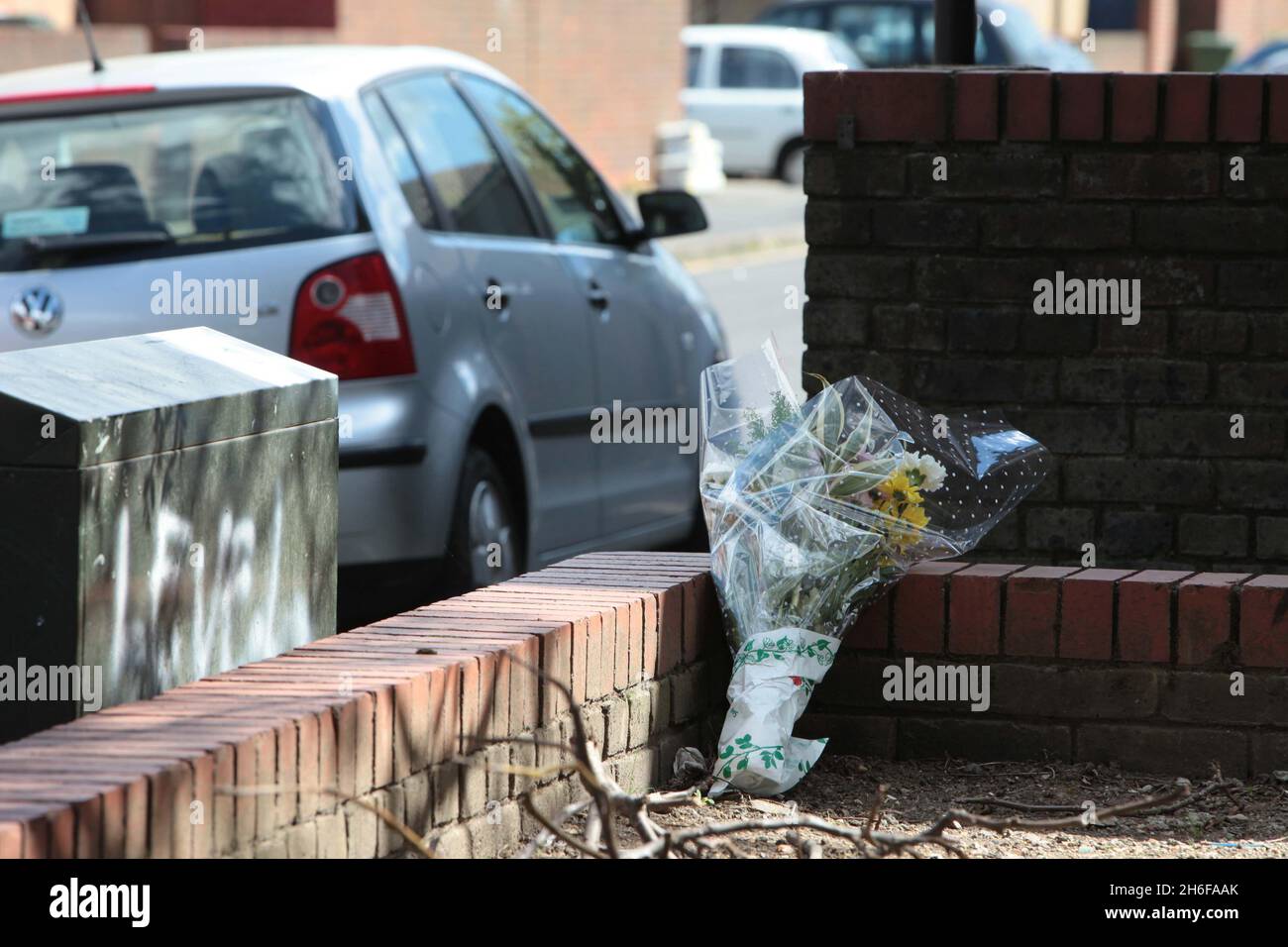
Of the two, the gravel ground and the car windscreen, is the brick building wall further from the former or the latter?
the car windscreen

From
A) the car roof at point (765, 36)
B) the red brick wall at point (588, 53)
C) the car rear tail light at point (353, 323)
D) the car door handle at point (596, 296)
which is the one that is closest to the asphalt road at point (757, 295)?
the red brick wall at point (588, 53)

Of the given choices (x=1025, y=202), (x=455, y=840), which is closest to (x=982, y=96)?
(x=1025, y=202)

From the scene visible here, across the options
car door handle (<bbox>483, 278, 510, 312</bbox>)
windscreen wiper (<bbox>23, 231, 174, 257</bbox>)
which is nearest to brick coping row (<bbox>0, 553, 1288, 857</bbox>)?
car door handle (<bbox>483, 278, 510, 312</bbox>)

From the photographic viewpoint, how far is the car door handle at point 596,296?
6.70 metres

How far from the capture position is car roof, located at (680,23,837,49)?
2598 centimetres

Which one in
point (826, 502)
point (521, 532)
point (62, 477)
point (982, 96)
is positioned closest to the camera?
point (62, 477)

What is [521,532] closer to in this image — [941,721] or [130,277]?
[130,277]

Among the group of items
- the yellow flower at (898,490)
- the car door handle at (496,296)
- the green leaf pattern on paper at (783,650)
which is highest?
the car door handle at (496,296)

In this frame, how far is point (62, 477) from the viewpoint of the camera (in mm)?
3240

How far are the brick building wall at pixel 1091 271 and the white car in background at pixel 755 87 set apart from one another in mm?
20588

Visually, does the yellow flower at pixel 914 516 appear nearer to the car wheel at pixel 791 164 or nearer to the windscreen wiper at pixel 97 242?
the windscreen wiper at pixel 97 242

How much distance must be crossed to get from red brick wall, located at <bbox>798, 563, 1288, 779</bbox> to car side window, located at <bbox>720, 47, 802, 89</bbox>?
22347mm

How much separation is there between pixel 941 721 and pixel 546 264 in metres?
2.84

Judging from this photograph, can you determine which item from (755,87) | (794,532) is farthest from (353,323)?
(755,87)
